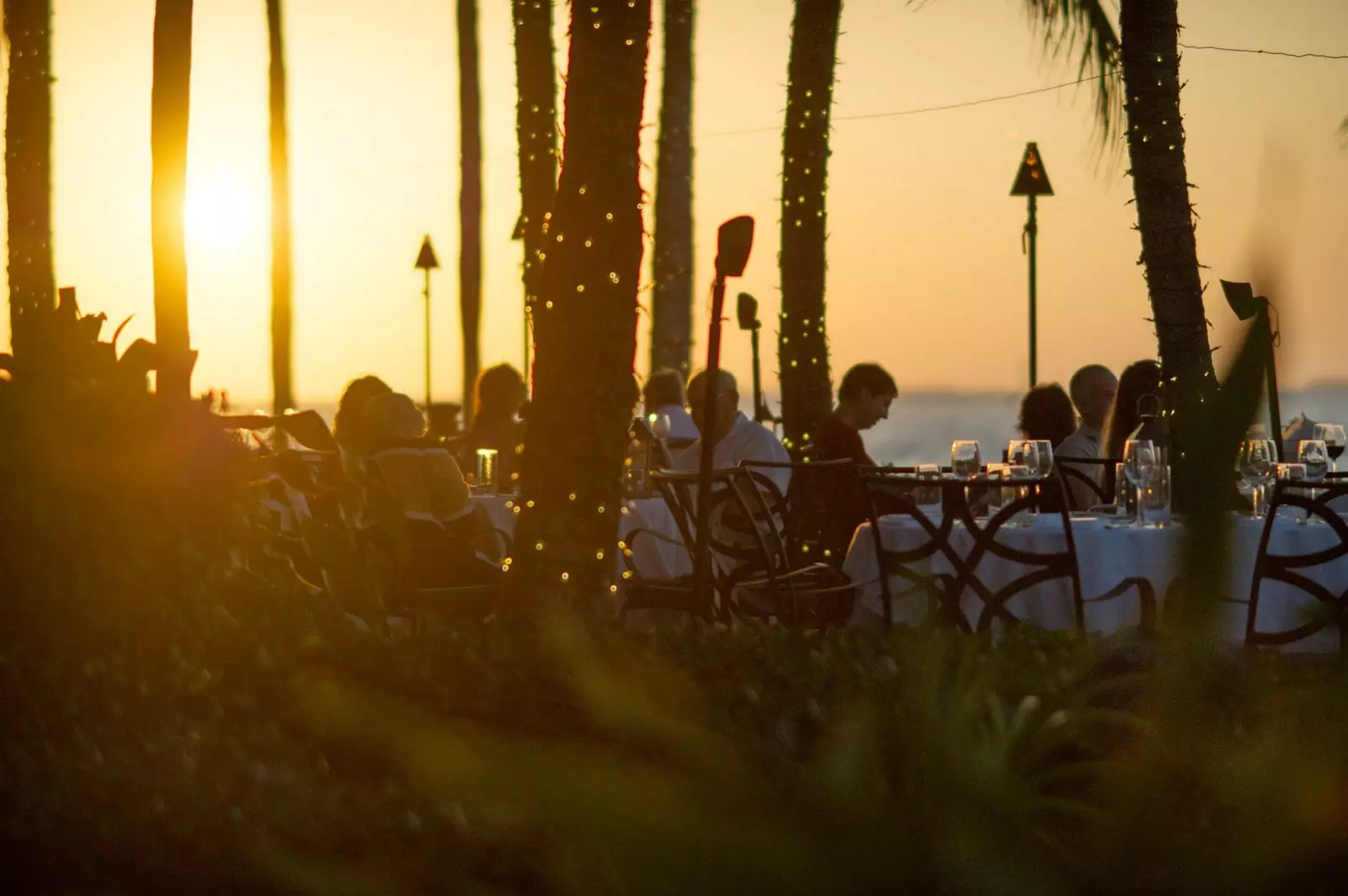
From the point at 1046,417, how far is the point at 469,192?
1328 centimetres

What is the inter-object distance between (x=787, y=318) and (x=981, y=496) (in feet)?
16.3

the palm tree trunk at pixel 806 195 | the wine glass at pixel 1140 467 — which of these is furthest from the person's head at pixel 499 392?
the wine glass at pixel 1140 467

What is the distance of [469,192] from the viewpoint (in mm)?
Result: 20547

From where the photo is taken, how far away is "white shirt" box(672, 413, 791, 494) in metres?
8.46

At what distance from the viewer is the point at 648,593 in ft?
21.8

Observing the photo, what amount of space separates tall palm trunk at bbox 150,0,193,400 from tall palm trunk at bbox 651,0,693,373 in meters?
5.11

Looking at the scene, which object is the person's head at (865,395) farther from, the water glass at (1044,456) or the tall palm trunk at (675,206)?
the tall palm trunk at (675,206)

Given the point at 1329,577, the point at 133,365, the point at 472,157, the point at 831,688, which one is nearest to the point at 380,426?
the point at 1329,577

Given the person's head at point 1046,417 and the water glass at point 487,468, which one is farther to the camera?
the water glass at point 487,468

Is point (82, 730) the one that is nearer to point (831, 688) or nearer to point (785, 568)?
point (831, 688)

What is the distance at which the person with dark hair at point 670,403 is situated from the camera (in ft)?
31.4

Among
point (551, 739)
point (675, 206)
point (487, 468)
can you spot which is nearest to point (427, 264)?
point (675, 206)

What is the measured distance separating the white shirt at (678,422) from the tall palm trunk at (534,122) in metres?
1.75

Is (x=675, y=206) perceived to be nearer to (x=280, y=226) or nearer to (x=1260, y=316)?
(x=280, y=226)
